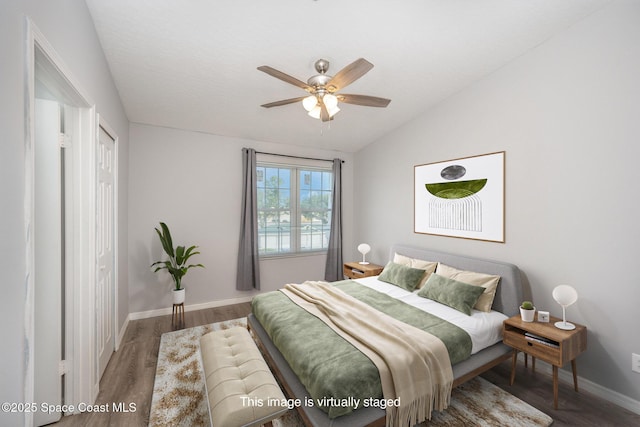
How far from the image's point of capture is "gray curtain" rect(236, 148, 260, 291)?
4113 millimetres

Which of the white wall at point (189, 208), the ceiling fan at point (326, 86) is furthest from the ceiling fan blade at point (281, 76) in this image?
the white wall at point (189, 208)

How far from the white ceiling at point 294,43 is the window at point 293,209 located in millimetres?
1327

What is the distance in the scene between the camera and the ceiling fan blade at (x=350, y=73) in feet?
6.09

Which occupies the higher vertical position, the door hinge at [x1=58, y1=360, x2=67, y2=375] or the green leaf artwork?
the green leaf artwork

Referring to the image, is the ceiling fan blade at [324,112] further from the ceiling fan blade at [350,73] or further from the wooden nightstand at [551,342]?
the wooden nightstand at [551,342]

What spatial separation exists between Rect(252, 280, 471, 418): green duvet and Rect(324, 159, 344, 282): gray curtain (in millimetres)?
1897


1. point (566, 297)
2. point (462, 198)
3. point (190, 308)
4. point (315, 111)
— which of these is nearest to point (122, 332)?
point (190, 308)

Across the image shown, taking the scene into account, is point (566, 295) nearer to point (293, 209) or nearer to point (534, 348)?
point (534, 348)

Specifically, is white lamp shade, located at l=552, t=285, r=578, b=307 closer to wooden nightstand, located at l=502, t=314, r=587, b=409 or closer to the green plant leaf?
wooden nightstand, located at l=502, t=314, r=587, b=409

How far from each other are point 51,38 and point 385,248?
4.21 metres

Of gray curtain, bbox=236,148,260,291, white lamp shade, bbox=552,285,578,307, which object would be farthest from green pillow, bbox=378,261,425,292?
gray curtain, bbox=236,148,260,291

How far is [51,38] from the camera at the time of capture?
1.38m

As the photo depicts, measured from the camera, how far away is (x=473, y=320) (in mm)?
2418

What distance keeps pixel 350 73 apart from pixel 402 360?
2.04 metres
